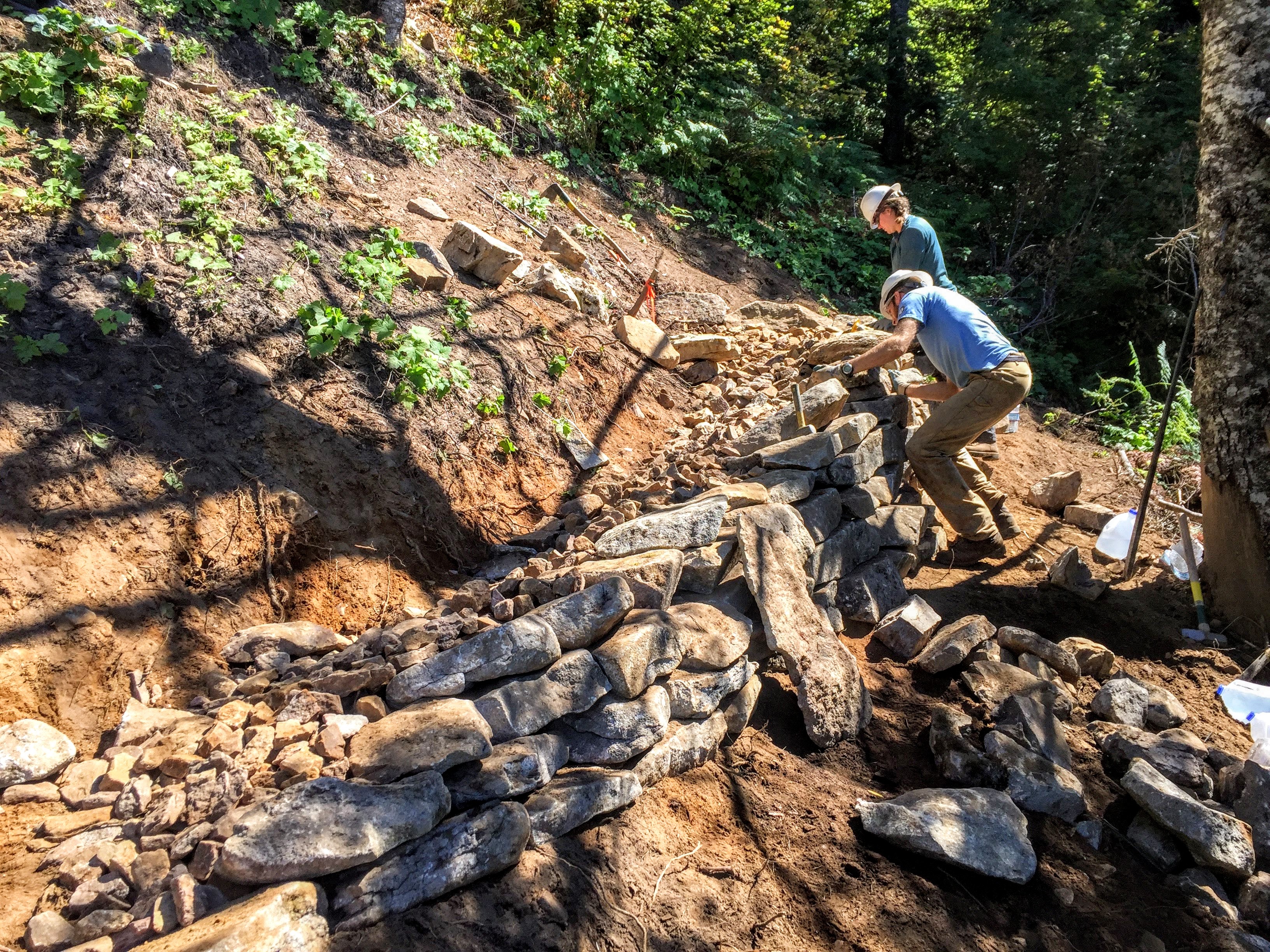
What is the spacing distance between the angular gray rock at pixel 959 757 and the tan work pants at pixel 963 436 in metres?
1.92

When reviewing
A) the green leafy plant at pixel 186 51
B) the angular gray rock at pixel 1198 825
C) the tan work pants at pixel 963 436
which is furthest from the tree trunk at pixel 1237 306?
the green leafy plant at pixel 186 51

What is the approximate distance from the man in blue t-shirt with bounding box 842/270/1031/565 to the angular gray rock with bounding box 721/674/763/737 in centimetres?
231

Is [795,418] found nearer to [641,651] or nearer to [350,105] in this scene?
[641,651]

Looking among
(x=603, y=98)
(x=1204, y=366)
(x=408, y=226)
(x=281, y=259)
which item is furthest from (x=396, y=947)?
(x=603, y=98)

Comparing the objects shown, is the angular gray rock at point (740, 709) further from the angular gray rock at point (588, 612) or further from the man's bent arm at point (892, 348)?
the man's bent arm at point (892, 348)

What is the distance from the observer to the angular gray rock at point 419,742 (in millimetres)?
2297

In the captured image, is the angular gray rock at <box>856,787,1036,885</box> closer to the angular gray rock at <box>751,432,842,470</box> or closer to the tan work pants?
the angular gray rock at <box>751,432,842,470</box>

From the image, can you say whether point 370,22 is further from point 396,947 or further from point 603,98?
point 396,947

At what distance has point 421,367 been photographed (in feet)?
14.0

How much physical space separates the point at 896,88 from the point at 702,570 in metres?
13.0

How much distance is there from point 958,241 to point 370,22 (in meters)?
8.89

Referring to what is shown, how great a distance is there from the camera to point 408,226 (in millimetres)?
5430

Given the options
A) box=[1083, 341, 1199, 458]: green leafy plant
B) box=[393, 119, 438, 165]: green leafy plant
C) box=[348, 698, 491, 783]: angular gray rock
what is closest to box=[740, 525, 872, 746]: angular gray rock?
box=[348, 698, 491, 783]: angular gray rock

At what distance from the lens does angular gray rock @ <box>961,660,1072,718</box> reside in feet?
11.7
